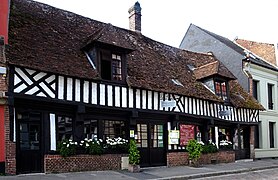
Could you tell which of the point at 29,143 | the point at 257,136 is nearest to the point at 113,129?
the point at 29,143

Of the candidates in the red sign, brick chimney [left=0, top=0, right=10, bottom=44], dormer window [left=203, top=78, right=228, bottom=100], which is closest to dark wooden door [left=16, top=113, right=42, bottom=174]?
brick chimney [left=0, top=0, right=10, bottom=44]

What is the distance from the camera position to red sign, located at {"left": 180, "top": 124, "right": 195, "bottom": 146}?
695 inches

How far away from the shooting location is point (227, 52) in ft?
79.5

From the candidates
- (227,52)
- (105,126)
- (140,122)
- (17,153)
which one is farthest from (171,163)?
(227,52)

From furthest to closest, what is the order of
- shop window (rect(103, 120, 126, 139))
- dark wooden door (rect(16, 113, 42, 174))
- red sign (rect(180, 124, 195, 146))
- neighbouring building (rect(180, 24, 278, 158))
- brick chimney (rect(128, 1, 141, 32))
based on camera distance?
neighbouring building (rect(180, 24, 278, 158))
brick chimney (rect(128, 1, 141, 32))
red sign (rect(180, 124, 195, 146))
shop window (rect(103, 120, 126, 139))
dark wooden door (rect(16, 113, 42, 174))

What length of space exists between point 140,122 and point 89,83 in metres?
3.36

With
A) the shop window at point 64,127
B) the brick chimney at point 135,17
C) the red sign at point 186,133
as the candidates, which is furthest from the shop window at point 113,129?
the brick chimney at point 135,17

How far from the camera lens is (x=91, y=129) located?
46.3ft

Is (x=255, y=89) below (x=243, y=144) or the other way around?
the other way around

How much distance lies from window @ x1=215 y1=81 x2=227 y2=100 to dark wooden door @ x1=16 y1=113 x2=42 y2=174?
35.1 ft

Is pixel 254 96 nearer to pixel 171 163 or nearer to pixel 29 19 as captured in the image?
pixel 171 163

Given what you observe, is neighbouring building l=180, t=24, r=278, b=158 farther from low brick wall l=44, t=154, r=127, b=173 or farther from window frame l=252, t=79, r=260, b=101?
low brick wall l=44, t=154, r=127, b=173

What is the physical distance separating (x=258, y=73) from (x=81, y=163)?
1505cm

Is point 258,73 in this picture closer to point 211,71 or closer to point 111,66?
point 211,71
